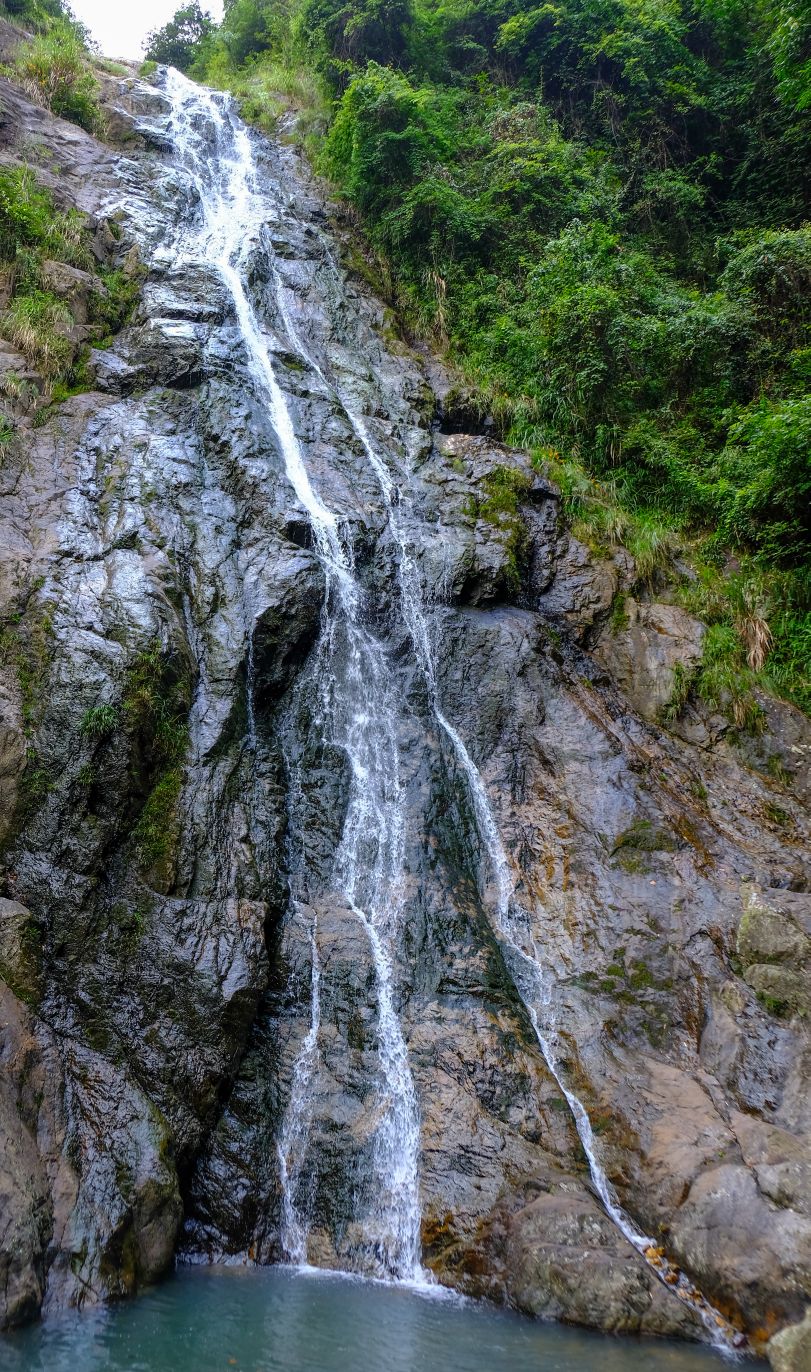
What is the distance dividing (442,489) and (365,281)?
24.9 ft

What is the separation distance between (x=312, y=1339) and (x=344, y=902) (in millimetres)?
3687

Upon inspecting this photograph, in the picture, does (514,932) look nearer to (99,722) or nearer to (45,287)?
(99,722)

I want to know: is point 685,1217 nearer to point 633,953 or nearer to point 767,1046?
point 767,1046

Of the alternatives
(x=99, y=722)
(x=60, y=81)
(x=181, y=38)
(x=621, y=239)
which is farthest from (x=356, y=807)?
(x=181, y=38)

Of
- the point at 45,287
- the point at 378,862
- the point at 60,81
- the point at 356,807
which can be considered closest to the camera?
the point at 378,862

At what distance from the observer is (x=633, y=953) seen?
7480 mm

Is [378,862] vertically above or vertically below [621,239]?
below

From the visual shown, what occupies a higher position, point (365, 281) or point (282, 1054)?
point (365, 281)

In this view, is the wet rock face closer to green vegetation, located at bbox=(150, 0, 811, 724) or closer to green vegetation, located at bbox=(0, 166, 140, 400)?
green vegetation, located at bbox=(0, 166, 140, 400)

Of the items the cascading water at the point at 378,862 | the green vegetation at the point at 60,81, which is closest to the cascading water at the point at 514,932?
the cascading water at the point at 378,862

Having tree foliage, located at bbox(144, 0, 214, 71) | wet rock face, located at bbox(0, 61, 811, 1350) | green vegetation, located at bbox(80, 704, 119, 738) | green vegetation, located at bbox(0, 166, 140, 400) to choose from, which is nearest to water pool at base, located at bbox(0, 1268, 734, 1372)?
wet rock face, located at bbox(0, 61, 811, 1350)

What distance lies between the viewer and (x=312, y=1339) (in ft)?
15.5

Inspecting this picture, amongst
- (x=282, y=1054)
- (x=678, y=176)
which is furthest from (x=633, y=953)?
(x=678, y=176)

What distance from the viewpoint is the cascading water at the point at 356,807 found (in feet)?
20.0
